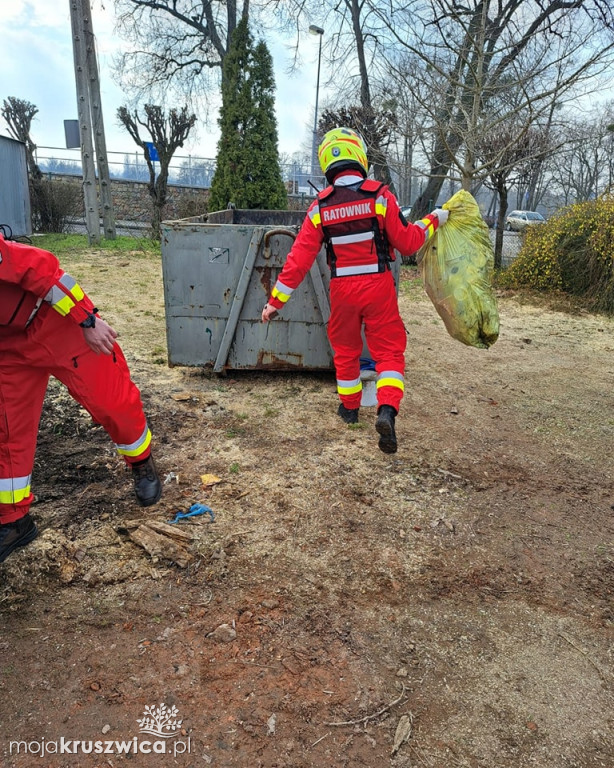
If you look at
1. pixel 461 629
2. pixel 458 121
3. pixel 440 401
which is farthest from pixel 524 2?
pixel 461 629

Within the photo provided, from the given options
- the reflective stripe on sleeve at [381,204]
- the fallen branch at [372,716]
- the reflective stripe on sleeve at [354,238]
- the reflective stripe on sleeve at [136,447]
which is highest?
the reflective stripe on sleeve at [381,204]

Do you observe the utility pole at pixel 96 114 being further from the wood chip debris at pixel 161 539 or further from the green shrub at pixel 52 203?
the wood chip debris at pixel 161 539

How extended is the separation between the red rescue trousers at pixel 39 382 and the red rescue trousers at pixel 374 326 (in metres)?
1.49

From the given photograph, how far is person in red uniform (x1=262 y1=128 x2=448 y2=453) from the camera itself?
3.34 metres

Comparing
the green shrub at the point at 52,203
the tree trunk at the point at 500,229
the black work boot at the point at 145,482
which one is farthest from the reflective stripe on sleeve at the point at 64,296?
the green shrub at the point at 52,203

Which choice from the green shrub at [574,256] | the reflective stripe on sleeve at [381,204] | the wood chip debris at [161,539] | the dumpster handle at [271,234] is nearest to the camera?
the wood chip debris at [161,539]

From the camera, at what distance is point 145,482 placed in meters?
2.73

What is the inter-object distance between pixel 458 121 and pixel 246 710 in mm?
8810

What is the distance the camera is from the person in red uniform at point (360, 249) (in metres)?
3.34

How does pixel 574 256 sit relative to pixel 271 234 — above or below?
below

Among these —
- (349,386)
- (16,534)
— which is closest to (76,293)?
(16,534)

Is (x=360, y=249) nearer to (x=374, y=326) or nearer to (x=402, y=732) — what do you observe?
(x=374, y=326)

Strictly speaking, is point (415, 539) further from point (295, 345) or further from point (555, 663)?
point (295, 345)

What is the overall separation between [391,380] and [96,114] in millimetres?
14162
